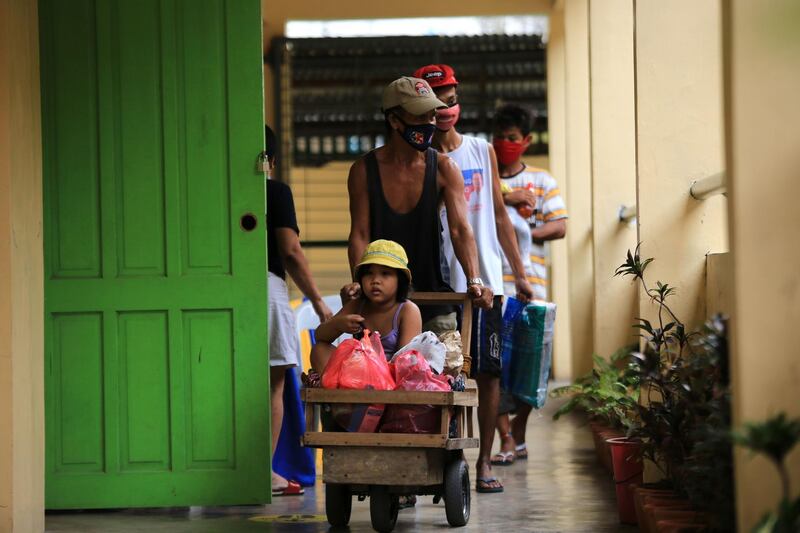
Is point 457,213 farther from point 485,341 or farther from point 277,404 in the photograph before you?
point 277,404

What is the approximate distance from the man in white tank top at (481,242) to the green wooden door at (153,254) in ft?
3.45

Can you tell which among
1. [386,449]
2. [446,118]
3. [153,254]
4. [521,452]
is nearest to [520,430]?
[521,452]

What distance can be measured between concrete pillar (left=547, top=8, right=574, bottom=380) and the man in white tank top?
6126 mm

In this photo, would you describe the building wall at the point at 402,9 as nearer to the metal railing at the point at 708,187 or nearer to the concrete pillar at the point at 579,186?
the concrete pillar at the point at 579,186

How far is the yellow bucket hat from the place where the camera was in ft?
18.8

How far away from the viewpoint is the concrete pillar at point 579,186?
1084 centimetres

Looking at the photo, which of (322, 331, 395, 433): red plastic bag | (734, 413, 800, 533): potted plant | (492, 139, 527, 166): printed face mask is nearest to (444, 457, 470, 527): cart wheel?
(322, 331, 395, 433): red plastic bag

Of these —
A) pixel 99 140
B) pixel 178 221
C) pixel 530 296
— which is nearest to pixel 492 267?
pixel 530 296

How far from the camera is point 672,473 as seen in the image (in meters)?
5.28

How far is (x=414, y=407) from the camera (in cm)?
541

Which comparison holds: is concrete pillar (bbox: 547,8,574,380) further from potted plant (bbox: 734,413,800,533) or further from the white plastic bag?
potted plant (bbox: 734,413,800,533)

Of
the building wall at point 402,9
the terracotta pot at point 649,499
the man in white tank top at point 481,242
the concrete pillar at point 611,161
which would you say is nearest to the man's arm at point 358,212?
the man in white tank top at point 481,242

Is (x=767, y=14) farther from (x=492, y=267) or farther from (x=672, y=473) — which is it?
(x=492, y=267)

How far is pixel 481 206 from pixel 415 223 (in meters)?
0.77
